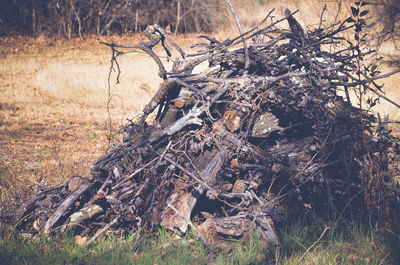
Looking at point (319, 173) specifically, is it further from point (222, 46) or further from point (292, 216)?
point (222, 46)

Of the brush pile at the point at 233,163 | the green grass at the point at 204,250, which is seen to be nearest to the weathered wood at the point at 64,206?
the brush pile at the point at 233,163

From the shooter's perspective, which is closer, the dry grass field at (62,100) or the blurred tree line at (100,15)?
the dry grass field at (62,100)

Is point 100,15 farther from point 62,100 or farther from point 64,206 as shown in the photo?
point 64,206

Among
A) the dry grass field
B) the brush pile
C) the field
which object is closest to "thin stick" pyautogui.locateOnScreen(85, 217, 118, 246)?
the brush pile

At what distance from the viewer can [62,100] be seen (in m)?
11.9

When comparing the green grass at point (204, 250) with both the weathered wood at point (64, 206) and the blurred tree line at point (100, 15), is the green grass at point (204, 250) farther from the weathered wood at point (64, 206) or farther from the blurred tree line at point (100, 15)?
the blurred tree line at point (100, 15)

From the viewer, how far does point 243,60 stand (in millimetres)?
4000

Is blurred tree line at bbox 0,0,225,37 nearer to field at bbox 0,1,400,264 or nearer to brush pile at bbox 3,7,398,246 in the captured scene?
field at bbox 0,1,400,264

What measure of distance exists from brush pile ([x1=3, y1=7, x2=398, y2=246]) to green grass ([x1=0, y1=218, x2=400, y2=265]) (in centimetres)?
15

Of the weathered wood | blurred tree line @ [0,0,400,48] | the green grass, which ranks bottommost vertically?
the green grass

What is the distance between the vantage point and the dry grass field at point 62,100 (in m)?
5.68

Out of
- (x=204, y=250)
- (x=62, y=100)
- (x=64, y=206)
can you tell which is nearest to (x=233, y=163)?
(x=204, y=250)

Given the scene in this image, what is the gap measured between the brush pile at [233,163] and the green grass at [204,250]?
0.51 feet

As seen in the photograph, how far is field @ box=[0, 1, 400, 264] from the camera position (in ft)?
15.5
